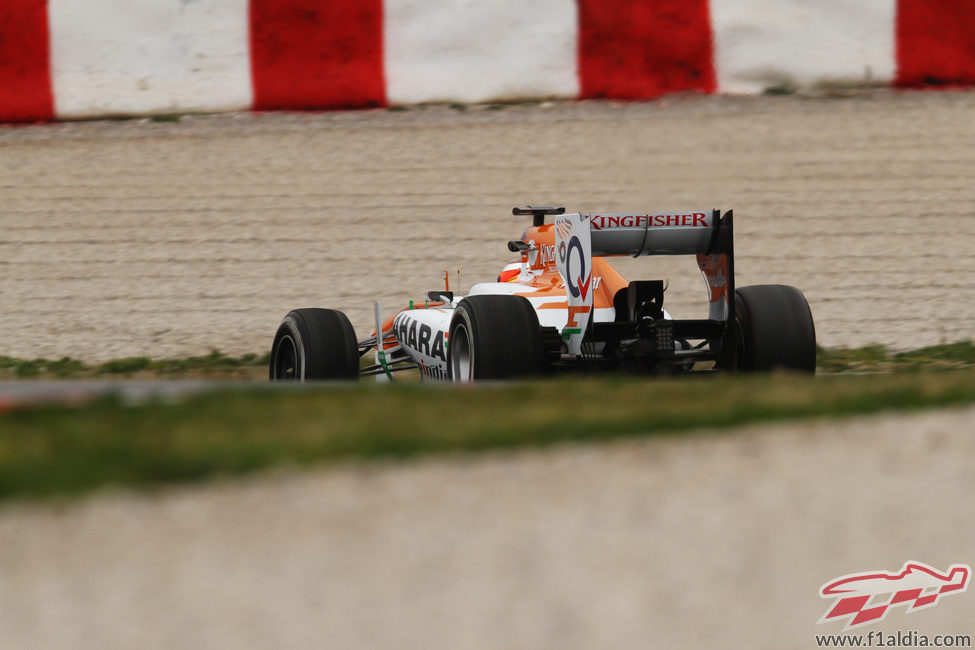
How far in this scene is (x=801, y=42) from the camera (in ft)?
50.1

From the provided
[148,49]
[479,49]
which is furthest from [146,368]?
[479,49]

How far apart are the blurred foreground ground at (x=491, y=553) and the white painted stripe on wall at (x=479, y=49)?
11.3m

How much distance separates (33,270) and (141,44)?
3.38 meters

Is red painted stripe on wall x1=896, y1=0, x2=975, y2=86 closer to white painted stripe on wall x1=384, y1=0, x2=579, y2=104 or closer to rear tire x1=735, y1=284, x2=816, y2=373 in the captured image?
Result: white painted stripe on wall x1=384, y1=0, x2=579, y2=104

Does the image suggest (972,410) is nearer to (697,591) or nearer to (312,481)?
(697,591)

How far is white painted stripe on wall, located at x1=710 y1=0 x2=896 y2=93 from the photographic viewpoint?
1498 centimetres

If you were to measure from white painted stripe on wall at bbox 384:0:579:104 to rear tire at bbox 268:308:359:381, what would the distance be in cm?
640

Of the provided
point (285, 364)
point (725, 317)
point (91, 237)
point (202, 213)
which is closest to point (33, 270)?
point (91, 237)

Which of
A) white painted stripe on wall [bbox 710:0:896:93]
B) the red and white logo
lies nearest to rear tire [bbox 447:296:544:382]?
the red and white logo

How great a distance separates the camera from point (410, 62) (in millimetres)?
15188
